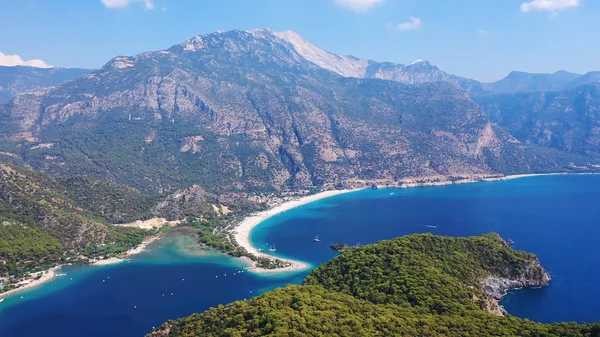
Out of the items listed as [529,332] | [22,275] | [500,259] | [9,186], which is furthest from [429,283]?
[9,186]

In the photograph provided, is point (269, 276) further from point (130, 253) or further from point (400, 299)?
point (130, 253)

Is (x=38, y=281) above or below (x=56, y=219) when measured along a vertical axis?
below

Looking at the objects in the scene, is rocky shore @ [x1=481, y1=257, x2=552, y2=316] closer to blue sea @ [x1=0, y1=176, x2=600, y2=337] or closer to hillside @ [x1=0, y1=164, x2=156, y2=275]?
blue sea @ [x1=0, y1=176, x2=600, y2=337]

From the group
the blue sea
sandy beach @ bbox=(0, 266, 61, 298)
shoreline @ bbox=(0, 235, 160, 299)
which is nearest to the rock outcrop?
the blue sea

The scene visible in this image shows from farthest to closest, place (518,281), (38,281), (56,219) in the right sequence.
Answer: (56,219), (38,281), (518,281)

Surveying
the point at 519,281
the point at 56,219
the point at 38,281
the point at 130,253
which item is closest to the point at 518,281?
the point at 519,281

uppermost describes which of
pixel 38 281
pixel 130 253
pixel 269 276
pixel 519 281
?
pixel 130 253

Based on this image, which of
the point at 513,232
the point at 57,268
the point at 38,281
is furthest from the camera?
the point at 513,232
